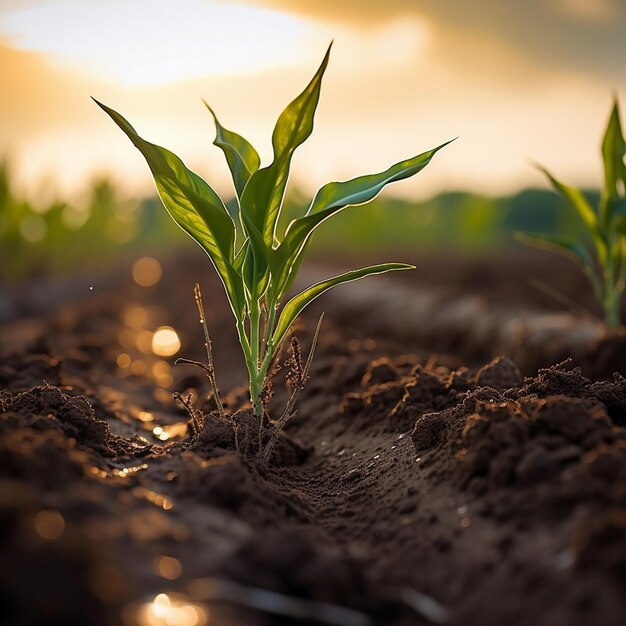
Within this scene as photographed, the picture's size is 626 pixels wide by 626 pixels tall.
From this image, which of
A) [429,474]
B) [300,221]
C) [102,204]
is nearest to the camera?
[429,474]

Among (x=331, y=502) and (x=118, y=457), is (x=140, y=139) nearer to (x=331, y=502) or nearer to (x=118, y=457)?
(x=118, y=457)

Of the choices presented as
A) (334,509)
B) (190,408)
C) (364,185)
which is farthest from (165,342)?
(334,509)

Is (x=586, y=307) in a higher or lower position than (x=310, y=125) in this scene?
lower

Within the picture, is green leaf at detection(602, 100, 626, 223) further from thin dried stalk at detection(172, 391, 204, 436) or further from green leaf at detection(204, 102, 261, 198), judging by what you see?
thin dried stalk at detection(172, 391, 204, 436)

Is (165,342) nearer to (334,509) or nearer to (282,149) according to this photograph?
(282,149)

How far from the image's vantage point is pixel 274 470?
233cm

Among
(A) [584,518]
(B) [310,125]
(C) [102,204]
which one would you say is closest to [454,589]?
(A) [584,518]

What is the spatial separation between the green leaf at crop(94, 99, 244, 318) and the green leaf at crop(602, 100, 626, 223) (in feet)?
8.91

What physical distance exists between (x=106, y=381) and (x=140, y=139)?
2.34 meters

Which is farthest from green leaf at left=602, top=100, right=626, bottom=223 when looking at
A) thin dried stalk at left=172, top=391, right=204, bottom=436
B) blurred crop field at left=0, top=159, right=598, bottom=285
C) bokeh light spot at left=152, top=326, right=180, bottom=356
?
blurred crop field at left=0, top=159, right=598, bottom=285

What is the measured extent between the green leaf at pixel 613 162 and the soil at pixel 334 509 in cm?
168

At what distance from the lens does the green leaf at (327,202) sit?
2.12 metres

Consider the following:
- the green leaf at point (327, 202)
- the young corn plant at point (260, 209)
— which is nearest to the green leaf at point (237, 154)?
the young corn plant at point (260, 209)

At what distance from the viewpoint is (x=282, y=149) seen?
2209mm
